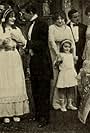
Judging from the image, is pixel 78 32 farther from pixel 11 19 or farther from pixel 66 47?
pixel 11 19

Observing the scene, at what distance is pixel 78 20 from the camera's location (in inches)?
271

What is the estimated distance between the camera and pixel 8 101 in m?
6.79

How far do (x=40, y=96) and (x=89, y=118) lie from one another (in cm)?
65

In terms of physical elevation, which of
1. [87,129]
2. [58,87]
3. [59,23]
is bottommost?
[87,129]

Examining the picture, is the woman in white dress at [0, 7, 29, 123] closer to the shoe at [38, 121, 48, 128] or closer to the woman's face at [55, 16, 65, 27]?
the shoe at [38, 121, 48, 128]

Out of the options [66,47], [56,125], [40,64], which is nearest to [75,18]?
[66,47]

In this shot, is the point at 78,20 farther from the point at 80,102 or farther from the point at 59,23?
the point at 80,102

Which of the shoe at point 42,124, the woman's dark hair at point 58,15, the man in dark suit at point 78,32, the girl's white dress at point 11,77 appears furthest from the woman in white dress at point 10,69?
the man in dark suit at point 78,32

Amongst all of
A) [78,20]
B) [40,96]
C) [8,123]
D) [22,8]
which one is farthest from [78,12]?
[8,123]

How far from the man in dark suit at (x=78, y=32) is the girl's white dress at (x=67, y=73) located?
0.11 meters

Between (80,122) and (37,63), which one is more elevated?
(37,63)

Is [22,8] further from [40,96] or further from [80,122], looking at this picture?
[80,122]

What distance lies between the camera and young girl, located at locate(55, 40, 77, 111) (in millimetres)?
6855

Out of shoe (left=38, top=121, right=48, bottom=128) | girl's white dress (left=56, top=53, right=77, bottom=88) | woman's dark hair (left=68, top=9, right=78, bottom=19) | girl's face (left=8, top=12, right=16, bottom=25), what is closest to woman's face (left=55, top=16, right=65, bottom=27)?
woman's dark hair (left=68, top=9, right=78, bottom=19)
